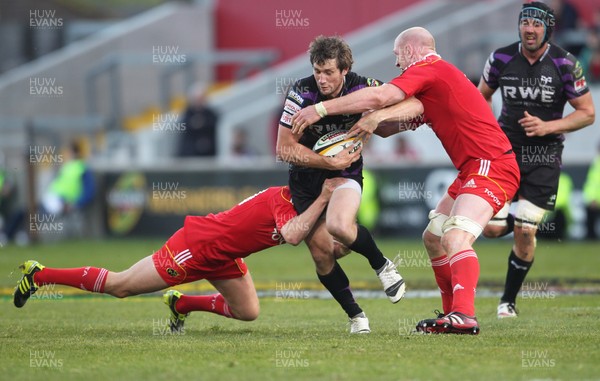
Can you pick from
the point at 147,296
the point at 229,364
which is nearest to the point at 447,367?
the point at 229,364

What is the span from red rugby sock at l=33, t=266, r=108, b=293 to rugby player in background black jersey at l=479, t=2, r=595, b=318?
3595mm

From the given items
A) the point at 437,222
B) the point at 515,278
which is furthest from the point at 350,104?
the point at 515,278

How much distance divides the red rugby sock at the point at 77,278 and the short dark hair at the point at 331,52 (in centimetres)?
248

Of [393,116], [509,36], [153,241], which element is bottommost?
[153,241]

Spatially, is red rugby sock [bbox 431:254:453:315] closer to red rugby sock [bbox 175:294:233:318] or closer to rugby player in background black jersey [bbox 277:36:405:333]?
rugby player in background black jersey [bbox 277:36:405:333]

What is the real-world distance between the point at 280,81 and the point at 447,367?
18.0m

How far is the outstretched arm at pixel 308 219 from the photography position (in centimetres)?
874

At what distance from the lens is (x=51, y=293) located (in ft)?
44.9

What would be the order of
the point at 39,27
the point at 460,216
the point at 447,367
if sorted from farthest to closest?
1. the point at 39,27
2. the point at 460,216
3. the point at 447,367

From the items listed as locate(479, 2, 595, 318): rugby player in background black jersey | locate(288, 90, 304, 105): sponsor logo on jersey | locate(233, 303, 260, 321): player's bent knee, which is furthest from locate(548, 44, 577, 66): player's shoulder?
locate(233, 303, 260, 321): player's bent knee

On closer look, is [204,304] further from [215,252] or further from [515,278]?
[515,278]

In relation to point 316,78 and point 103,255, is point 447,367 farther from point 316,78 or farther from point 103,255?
point 103,255

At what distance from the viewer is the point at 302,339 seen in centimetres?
858

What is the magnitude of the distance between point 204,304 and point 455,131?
2539 mm
